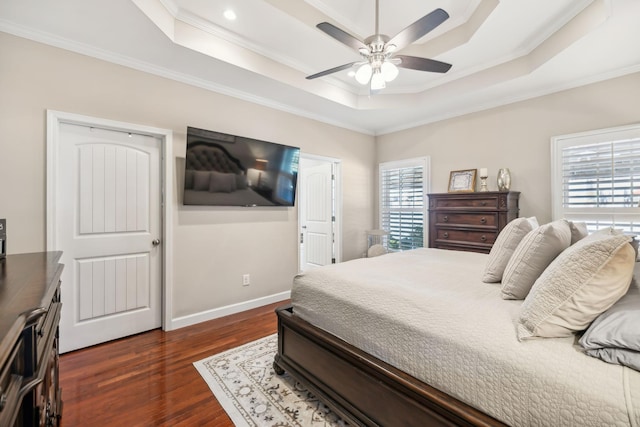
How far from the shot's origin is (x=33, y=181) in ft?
7.53

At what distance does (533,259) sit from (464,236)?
2265mm

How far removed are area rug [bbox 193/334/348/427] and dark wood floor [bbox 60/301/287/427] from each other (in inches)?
3.0

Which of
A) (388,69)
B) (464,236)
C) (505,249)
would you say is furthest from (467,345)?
(464,236)

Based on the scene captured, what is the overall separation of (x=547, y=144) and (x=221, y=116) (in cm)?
386

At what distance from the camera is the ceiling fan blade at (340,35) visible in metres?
1.80

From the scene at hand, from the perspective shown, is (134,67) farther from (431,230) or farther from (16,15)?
(431,230)

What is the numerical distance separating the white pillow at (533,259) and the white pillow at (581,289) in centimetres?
31

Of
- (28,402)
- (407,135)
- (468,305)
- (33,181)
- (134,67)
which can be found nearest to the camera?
(28,402)

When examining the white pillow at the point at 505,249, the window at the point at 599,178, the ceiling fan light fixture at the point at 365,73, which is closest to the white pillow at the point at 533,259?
the white pillow at the point at 505,249

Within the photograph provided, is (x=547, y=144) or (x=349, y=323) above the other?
(x=547, y=144)

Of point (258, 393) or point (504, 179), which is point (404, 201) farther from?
point (258, 393)

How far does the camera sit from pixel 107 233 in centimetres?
271

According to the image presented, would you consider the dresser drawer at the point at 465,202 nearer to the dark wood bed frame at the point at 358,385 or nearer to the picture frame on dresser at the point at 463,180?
the picture frame on dresser at the point at 463,180

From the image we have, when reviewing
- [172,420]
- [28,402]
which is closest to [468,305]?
[28,402]
